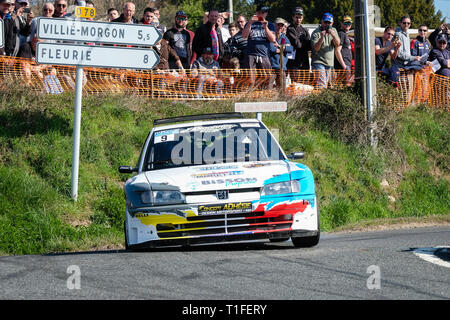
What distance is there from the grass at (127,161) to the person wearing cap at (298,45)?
0.91 meters

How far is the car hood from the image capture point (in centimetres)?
921

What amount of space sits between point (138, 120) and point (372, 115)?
5096 mm

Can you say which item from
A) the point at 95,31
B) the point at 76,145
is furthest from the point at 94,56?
the point at 76,145

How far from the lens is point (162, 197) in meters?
9.26

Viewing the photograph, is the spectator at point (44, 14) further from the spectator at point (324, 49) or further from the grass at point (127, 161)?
the spectator at point (324, 49)

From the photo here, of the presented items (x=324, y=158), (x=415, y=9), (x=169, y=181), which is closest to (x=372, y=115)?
(x=324, y=158)

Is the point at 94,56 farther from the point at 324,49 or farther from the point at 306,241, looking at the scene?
the point at 324,49

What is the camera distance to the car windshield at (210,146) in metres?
10.3

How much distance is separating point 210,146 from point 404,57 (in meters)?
10.2

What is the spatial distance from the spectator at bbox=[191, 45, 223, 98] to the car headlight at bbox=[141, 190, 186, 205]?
8.18 m

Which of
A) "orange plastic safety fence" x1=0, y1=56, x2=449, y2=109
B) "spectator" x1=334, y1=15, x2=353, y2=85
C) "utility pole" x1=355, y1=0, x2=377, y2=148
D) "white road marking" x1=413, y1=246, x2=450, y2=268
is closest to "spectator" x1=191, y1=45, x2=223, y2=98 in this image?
"orange plastic safety fence" x1=0, y1=56, x2=449, y2=109

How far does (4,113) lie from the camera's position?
1476cm

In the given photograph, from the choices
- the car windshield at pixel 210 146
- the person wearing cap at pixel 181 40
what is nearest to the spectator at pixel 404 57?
the person wearing cap at pixel 181 40
